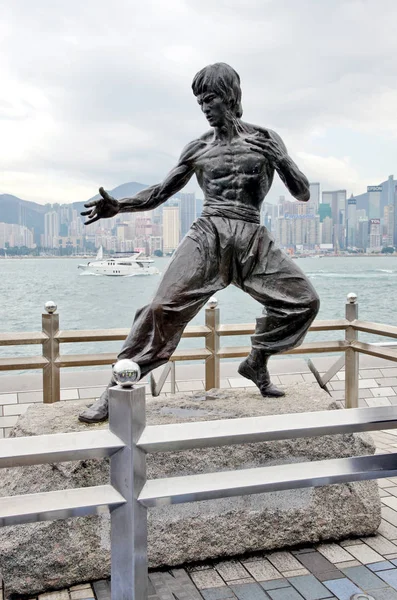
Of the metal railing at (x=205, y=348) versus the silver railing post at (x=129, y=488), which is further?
A: the metal railing at (x=205, y=348)

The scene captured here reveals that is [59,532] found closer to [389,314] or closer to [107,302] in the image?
[389,314]

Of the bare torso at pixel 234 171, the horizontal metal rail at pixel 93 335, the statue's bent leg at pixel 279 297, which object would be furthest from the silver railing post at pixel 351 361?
the bare torso at pixel 234 171

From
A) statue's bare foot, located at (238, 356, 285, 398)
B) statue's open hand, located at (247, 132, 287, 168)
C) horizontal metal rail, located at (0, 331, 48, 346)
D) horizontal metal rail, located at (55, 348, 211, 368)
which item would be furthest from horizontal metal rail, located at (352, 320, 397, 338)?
horizontal metal rail, located at (0, 331, 48, 346)

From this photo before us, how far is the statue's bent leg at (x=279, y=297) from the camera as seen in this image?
3713 millimetres

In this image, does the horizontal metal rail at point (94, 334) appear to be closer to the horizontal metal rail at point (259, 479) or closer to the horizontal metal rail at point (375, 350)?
the horizontal metal rail at point (375, 350)

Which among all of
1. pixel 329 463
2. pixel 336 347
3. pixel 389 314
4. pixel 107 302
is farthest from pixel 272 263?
pixel 107 302

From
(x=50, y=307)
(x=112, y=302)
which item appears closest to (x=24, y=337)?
(x=50, y=307)

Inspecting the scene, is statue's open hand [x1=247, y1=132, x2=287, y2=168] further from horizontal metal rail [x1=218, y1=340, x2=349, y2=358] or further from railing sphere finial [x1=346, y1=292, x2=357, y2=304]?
railing sphere finial [x1=346, y1=292, x2=357, y2=304]

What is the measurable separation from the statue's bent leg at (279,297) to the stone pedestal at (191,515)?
0.46m

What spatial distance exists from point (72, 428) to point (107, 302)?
114 ft

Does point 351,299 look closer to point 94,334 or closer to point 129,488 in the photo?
point 94,334

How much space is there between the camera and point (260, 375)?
4.06 metres

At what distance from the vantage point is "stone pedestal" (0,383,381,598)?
303 centimetres

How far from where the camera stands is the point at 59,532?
10.0 ft
